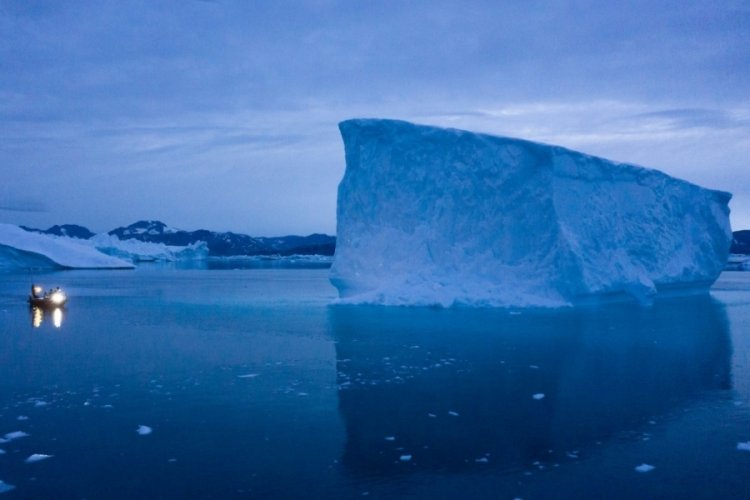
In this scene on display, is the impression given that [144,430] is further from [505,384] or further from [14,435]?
[505,384]

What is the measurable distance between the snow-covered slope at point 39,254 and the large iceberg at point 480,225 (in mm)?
34818

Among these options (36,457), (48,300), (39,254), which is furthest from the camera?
(39,254)

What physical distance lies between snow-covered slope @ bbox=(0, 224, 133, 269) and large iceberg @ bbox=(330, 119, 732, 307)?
34818 mm

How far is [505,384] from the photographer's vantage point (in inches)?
320

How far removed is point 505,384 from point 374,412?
220cm

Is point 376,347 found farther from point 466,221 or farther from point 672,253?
Result: point 672,253

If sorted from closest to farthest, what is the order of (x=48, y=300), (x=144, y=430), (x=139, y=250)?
(x=144, y=430), (x=48, y=300), (x=139, y=250)

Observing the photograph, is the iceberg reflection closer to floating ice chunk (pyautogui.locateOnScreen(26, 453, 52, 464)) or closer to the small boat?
floating ice chunk (pyautogui.locateOnScreen(26, 453, 52, 464))

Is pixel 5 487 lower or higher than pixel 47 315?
lower

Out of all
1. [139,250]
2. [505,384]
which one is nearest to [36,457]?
[505,384]

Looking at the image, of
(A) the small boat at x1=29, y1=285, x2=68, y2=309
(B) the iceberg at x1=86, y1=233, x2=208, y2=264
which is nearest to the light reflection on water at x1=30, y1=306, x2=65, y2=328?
(A) the small boat at x1=29, y1=285, x2=68, y2=309

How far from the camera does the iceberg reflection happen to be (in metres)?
5.61

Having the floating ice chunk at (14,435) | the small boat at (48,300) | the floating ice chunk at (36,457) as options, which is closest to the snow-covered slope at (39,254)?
the small boat at (48,300)

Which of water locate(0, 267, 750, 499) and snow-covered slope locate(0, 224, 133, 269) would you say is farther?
snow-covered slope locate(0, 224, 133, 269)
